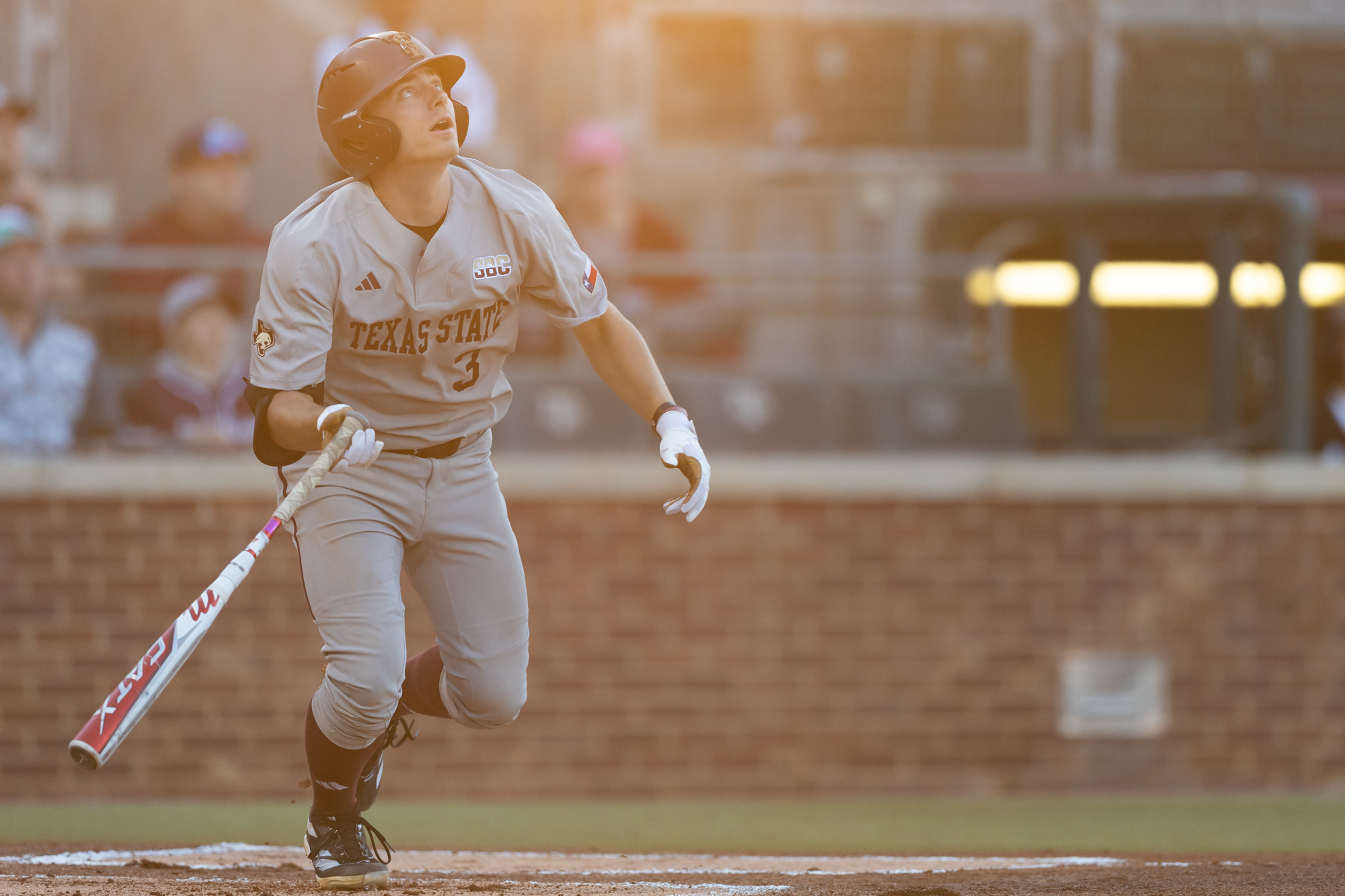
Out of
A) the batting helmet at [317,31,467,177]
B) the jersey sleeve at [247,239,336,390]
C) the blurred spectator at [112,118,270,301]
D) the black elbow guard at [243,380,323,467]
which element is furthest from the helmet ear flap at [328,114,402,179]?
the blurred spectator at [112,118,270,301]

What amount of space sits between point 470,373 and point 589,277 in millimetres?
381

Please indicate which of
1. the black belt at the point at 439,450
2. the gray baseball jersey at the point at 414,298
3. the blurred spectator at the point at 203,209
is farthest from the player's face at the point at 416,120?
the blurred spectator at the point at 203,209

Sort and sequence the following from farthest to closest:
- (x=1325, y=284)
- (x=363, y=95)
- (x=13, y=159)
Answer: (x=1325, y=284)
(x=13, y=159)
(x=363, y=95)

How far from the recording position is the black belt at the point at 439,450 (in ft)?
13.0

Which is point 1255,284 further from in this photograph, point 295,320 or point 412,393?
point 295,320

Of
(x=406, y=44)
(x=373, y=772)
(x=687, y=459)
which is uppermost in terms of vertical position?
(x=406, y=44)

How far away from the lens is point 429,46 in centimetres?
706

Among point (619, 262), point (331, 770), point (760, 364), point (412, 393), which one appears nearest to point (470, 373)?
point (412, 393)

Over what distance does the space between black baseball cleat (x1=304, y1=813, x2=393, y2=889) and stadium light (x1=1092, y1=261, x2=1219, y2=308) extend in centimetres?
476

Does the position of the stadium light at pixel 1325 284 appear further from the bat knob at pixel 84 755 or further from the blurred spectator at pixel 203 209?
the bat knob at pixel 84 755

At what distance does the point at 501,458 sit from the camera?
291 inches

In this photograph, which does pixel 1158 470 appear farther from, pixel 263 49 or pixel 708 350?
pixel 263 49

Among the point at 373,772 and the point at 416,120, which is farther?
the point at 373,772

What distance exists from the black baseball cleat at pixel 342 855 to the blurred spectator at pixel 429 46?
148 inches
